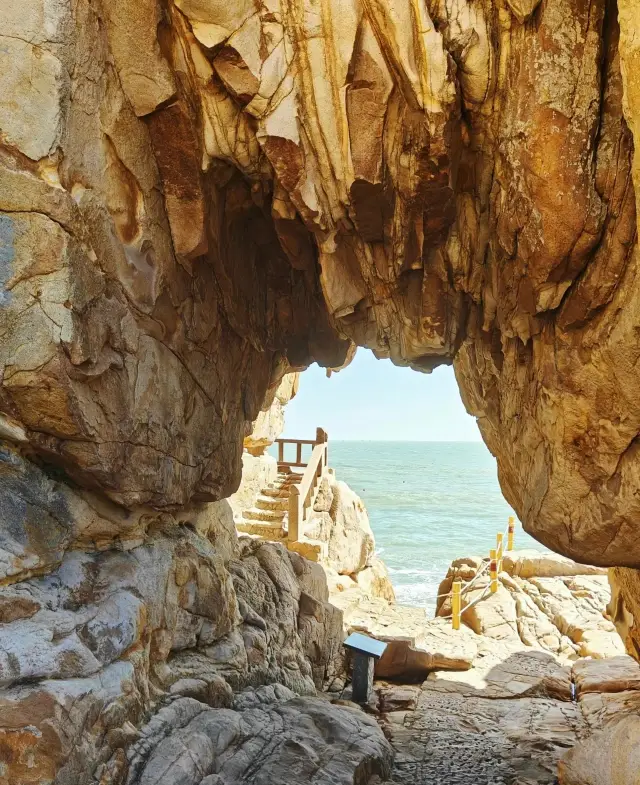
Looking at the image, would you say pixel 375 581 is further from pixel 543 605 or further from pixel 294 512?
pixel 543 605

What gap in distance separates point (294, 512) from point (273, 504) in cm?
137

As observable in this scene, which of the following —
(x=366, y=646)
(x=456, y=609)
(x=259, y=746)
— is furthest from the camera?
(x=456, y=609)

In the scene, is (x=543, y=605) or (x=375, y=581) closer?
(x=543, y=605)

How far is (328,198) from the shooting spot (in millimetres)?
5691

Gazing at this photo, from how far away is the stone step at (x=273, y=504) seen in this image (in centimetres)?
1535

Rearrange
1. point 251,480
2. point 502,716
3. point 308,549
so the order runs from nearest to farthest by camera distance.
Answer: point 502,716 → point 308,549 → point 251,480

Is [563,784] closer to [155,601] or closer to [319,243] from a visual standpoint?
[155,601]

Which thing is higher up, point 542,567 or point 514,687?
point 542,567

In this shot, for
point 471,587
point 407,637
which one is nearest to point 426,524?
point 471,587

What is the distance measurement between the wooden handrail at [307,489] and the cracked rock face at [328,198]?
7.62 metres

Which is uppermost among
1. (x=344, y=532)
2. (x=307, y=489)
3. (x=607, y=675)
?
(x=307, y=489)

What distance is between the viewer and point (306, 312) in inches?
364

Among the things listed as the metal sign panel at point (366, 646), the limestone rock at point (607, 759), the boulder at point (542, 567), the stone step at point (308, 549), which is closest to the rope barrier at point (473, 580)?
the boulder at point (542, 567)

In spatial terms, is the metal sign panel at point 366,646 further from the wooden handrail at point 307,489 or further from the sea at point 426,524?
the sea at point 426,524
